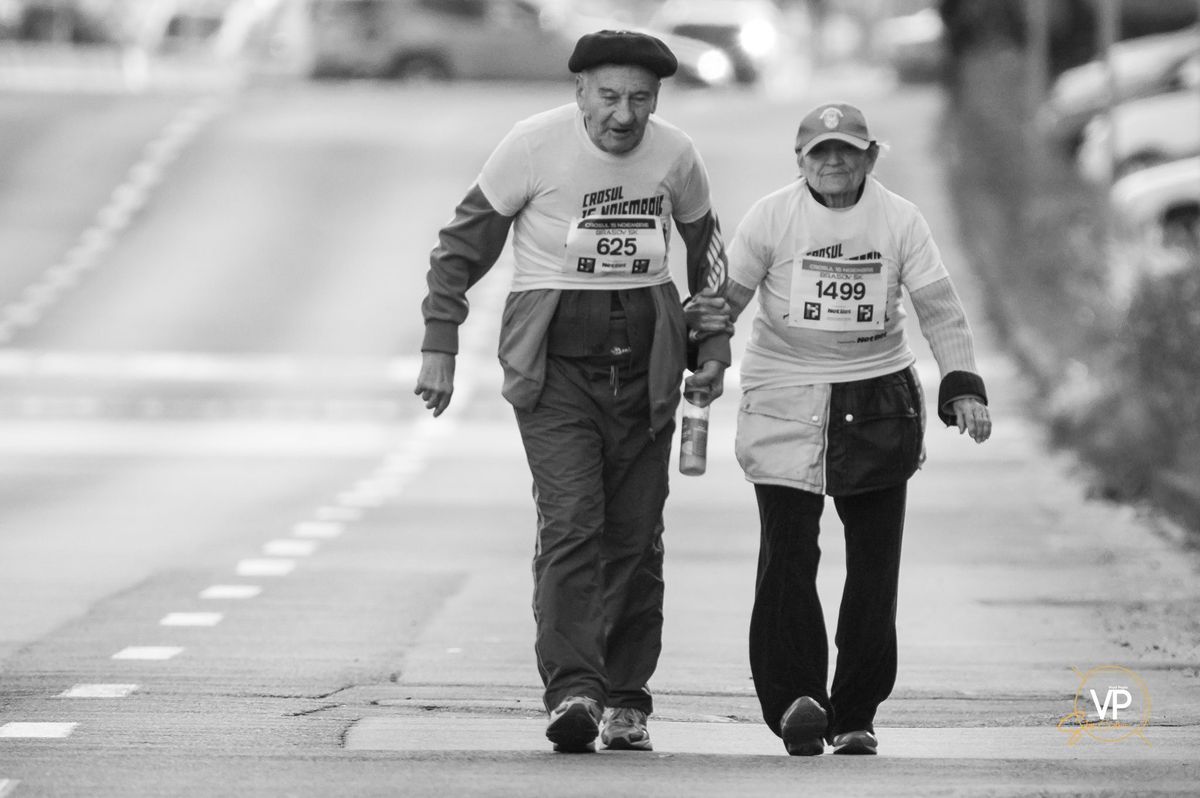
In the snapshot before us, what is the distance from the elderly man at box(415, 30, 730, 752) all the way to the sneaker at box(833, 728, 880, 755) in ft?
1.71

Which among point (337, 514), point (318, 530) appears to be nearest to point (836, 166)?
point (318, 530)

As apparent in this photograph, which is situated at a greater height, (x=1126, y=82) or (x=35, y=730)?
(x=1126, y=82)

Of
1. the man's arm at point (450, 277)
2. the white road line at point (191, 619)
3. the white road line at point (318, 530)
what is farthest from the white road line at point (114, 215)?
the man's arm at point (450, 277)

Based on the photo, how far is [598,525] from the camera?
771cm

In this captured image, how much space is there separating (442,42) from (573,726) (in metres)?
41.4

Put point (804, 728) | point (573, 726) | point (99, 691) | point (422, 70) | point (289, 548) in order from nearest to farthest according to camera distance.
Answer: point (573, 726)
point (804, 728)
point (99, 691)
point (289, 548)
point (422, 70)

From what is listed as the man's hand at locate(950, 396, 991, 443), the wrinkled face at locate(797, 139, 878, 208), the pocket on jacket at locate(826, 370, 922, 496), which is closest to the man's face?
the wrinkled face at locate(797, 139, 878, 208)

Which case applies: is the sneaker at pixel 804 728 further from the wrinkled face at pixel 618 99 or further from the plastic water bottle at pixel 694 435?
the wrinkled face at pixel 618 99

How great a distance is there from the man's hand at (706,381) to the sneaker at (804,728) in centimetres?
90

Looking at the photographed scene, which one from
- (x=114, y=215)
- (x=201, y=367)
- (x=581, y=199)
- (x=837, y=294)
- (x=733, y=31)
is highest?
(x=733, y=31)

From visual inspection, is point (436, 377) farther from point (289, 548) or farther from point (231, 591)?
point (289, 548)

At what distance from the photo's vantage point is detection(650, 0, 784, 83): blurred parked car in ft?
186

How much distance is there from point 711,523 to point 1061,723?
7475 millimetres

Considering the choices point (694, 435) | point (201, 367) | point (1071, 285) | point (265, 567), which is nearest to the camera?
point (694, 435)
